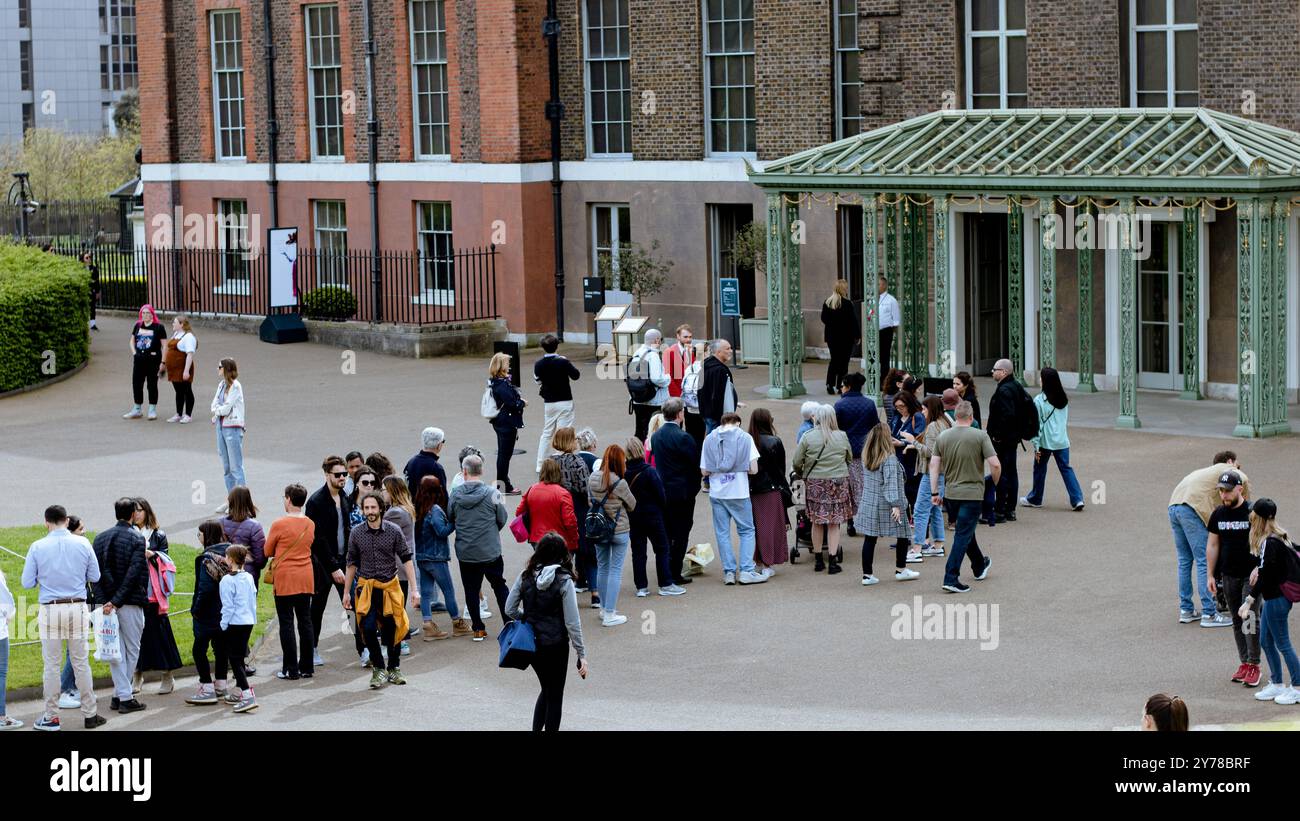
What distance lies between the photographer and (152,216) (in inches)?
1711

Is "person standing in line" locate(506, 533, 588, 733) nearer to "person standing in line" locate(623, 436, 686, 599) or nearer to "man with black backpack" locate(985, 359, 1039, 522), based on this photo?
"person standing in line" locate(623, 436, 686, 599)

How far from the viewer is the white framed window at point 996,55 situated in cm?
2864

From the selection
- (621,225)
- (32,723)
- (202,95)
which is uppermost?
(202,95)

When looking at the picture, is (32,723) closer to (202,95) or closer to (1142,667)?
(1142,667)

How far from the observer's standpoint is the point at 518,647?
12.1 metres

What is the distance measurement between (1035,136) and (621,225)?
1109 centimetres

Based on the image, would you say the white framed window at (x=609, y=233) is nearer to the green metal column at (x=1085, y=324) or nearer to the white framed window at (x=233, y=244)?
the white framed window at (x=233, y=244)

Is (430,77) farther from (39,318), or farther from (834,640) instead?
(834,640)

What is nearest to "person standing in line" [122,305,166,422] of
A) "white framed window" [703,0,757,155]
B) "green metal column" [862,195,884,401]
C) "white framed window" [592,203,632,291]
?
"white framed window" [592,203,632,291]

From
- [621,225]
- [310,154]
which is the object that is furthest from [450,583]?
[310,154]

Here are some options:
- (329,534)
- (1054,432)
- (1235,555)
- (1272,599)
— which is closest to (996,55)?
(1054,432)

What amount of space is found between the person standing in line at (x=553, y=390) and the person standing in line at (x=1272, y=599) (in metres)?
9.62

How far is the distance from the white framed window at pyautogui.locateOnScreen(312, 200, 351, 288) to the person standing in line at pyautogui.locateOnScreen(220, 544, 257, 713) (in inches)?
940

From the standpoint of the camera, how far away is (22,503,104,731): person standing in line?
1378 cm
